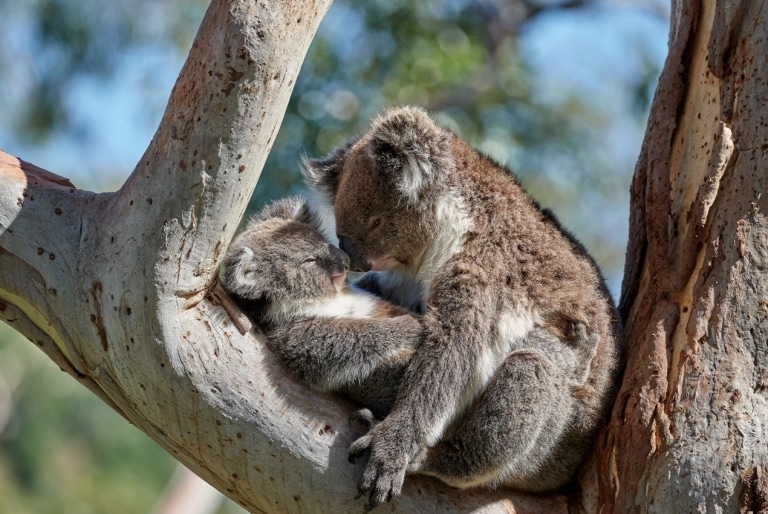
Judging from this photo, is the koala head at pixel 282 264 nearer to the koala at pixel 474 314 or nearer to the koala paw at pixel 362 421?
the koala at pixel 474 314

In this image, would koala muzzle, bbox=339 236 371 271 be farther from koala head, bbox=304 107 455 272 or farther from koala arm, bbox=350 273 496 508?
koala arm, bbox=350 273 496 508

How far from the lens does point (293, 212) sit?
4137mm

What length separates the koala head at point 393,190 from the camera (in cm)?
372

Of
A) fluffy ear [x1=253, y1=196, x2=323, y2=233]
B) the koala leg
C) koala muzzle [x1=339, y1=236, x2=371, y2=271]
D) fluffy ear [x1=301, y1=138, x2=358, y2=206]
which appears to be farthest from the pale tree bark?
fluffy ear [x1=301, y1=138, x2=358, y2=206]

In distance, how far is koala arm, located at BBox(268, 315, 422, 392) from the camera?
10.7 feet

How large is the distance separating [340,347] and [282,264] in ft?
1.68

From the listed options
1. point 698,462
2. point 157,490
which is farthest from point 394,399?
point 157,490

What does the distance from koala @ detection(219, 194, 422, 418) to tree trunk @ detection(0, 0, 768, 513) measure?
11 cm

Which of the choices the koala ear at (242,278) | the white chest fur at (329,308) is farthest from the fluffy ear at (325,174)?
the koala ear at (242,278)

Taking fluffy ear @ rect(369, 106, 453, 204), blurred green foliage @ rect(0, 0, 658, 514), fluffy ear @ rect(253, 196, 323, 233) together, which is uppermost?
blurred green foliage @ rect(0, 0, 658, 514)

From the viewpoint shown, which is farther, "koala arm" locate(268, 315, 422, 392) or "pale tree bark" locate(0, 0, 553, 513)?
"koala arm" locate(268, 315, 422, 392)

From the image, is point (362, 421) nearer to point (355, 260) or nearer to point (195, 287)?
point (195, 287)

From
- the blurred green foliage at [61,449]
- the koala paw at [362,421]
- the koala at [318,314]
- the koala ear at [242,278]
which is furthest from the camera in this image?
the blurred green foliage at [61,449]

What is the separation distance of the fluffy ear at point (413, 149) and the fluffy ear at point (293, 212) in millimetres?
553
